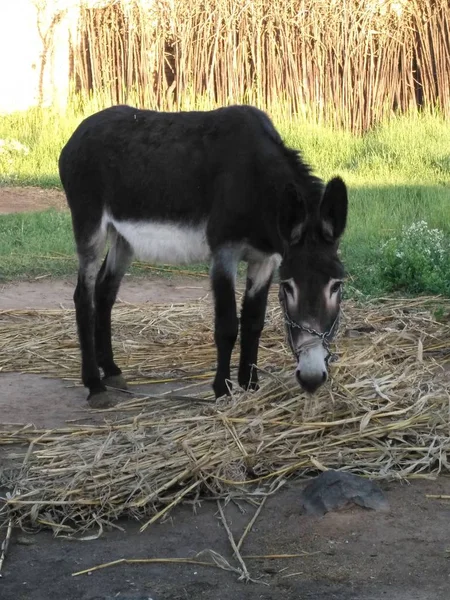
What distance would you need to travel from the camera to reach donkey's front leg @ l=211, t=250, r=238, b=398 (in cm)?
521

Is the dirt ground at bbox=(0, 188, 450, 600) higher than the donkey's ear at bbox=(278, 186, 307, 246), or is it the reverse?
the donkey's ear at bbox=(278, 186, 307, 246)

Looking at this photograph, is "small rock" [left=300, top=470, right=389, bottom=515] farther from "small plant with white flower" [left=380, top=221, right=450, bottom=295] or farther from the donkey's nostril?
"small plant with white flower" [left=380, top=221, right=450, bottom=295]

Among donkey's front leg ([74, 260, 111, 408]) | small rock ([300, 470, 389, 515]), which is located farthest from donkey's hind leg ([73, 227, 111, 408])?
small rock ([300, 470, 389, 515])

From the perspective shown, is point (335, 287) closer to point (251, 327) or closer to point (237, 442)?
point (237, 442)

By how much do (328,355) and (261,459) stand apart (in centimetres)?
57

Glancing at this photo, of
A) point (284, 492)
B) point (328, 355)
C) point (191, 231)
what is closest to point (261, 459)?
point (284, 492)

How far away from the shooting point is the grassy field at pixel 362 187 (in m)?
8.31

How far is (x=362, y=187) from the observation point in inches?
452

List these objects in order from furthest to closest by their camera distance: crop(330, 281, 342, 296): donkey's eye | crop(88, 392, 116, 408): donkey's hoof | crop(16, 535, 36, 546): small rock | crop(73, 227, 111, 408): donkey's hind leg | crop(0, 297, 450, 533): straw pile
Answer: crop(73, 227, 111, 408): donkey's hind leg
crop(88, 392, 116, 408): donkey's hoof
crop(330, 281, 342, 296): donkey's eye
crop(0, 297, 450, 533): straw pile
crop(16, 535, 36, 546): small rock

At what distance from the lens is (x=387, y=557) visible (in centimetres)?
373

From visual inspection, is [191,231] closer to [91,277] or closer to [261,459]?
[91,277]

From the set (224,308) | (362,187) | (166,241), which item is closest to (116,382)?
(166,241)

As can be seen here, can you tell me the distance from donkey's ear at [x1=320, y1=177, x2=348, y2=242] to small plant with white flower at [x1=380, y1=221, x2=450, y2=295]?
3274 millimetres

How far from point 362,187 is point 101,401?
6502 mm
